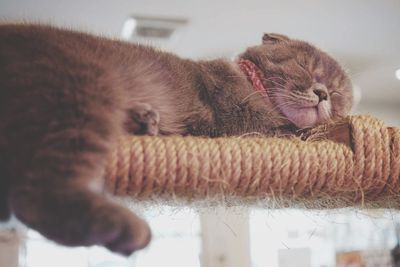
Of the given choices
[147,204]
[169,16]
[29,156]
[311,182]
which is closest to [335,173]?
[311,182]

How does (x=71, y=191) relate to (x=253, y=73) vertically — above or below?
below

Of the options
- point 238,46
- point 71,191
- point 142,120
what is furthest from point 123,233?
point 238,46

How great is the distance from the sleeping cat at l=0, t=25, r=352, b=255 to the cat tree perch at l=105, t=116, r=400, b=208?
0.23 feet

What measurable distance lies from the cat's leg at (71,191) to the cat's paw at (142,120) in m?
0.21

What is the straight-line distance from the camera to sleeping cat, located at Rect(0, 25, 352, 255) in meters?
0.73

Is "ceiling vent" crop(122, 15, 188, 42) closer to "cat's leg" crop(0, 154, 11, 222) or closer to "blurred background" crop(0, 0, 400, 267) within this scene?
"blurred background" crop(0, 0, 400, 267)

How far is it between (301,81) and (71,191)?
0.66 metres

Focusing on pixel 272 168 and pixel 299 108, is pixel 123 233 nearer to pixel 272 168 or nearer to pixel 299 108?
pixel 272 168

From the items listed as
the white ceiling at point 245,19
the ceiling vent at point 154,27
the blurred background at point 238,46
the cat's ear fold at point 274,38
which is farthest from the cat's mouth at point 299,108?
the ceiling vent at point 154,27

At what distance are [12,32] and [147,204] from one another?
15.5 inches

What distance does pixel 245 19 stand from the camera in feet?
10.3

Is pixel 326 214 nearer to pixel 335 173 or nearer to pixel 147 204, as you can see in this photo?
pixel 335 173

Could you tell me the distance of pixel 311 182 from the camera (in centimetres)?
94

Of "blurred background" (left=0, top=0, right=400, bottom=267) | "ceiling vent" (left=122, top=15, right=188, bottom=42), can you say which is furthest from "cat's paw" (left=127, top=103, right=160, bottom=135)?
"ceiling vent" (left=122, top=15, right=188, bottom=42)
